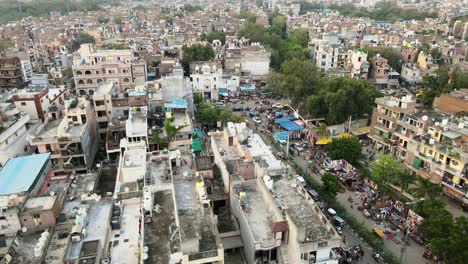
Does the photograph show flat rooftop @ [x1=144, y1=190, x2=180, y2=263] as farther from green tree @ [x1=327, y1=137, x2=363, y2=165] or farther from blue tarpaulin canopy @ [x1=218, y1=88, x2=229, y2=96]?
blue tarpaulin canopy @ [x1=218, y1=88, x2=229, y2=96]

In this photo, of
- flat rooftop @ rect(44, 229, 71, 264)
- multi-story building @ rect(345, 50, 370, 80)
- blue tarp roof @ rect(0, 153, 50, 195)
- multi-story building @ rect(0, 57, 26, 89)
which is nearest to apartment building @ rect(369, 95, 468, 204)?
multi-story building @ rect(345, 50, 370, 80)

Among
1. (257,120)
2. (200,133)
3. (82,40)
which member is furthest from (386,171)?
(82,40)

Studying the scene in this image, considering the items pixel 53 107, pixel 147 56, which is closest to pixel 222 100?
pixel 147 56

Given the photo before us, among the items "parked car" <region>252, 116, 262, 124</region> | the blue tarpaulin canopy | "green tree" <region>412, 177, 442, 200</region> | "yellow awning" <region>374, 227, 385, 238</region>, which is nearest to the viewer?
"yellow awning" <region>374, 227, 385, 238</region>

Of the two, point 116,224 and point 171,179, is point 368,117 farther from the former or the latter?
point 116,224

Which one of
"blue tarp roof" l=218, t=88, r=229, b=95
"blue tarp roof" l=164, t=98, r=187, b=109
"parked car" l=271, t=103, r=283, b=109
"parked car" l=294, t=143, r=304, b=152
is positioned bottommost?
"parked car" l=294, t=143, r=304, b=152

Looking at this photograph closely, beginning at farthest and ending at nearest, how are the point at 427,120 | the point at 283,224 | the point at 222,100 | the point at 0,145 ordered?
1. the point at 222,100
2. the point at 427,120
3. the point at 0,145
4. the point at 283,224

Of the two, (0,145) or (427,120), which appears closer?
(0,145)
